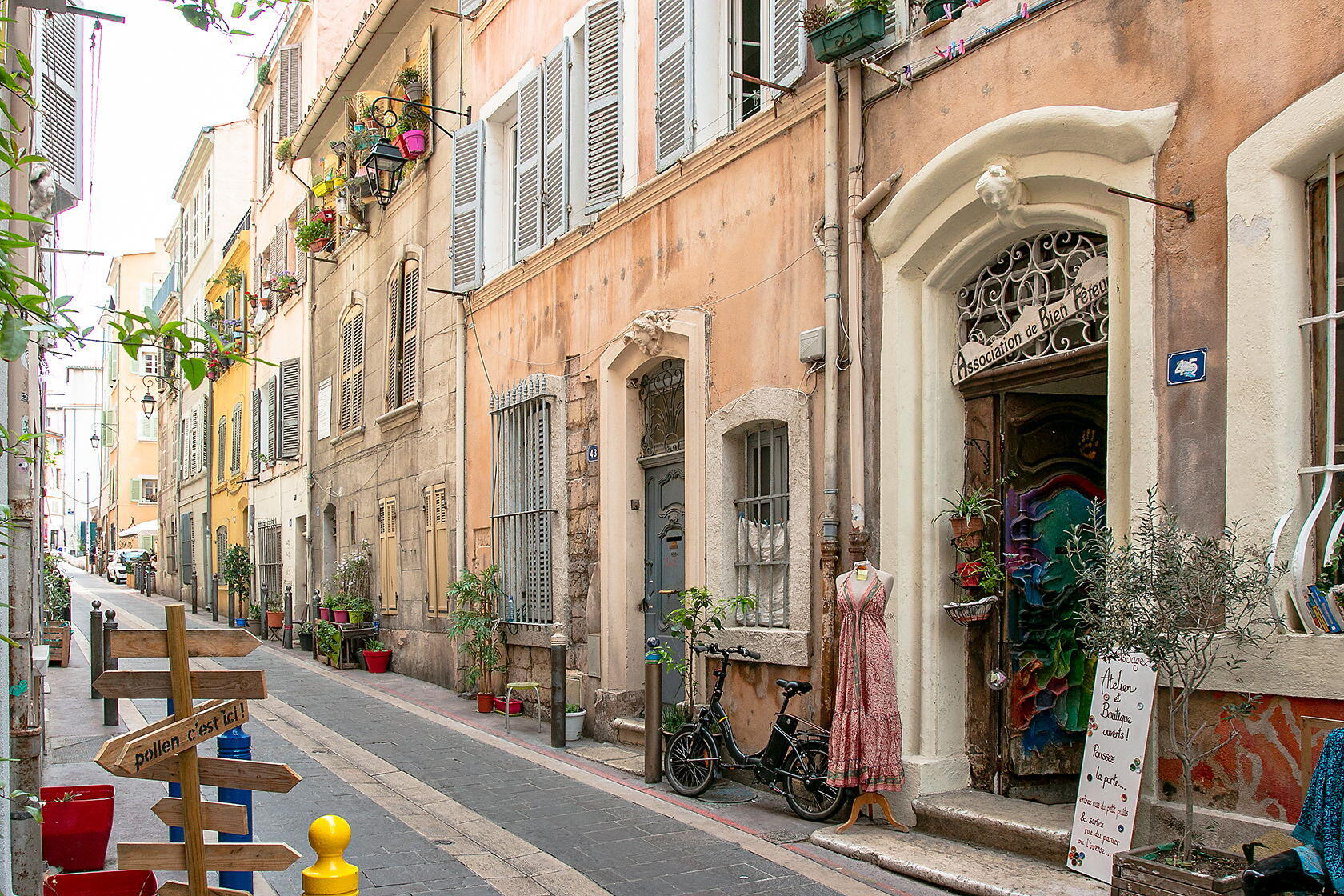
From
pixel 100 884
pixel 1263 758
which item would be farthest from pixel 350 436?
pixel 1263 758

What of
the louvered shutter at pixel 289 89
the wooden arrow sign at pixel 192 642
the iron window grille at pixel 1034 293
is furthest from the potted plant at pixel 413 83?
the wooden arrow sign at pixel 192 642

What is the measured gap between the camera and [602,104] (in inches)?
430

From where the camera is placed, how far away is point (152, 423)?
53156 mm

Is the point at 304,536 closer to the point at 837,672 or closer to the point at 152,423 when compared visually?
the point at 837,672

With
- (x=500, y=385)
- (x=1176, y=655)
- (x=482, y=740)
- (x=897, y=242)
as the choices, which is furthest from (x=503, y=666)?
(x=1176, y=655)

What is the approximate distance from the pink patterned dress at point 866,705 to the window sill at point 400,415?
10.3 meters

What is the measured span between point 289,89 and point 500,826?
19878mm

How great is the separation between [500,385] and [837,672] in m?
7.07

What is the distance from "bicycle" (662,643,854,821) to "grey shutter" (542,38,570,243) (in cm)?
516

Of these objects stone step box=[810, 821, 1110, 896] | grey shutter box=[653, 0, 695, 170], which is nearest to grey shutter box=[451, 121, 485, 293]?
grey shutter box=[653, 0, 695, 170]

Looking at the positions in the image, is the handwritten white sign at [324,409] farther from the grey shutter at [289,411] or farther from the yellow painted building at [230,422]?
the yellow painted building at [230,422]

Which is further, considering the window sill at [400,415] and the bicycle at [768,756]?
the window sill at [400,415]

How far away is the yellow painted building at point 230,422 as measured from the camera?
27281mm

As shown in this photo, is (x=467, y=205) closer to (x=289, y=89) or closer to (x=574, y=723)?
(x=574, y=723)
